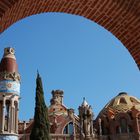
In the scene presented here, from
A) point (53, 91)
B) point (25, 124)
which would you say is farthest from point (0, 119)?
point (53, 91)

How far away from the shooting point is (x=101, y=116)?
4859 centimetres

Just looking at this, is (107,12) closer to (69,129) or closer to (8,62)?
(8,62)

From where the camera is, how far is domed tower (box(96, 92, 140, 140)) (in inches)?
1715

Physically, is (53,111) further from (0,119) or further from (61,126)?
(0,119)

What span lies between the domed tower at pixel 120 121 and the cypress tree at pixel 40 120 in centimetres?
1543

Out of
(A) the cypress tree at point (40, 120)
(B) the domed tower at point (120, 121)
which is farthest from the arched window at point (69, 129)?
(A) the cypress tree at point (40, 120)

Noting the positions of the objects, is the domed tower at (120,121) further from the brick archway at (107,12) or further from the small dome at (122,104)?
the brick archway at (107,12)

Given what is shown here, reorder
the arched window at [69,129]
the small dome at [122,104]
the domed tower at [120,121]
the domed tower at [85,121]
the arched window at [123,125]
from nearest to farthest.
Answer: the domed tower at [85,121]
the arched window at [69,129]
the domed tower at [120,121]
the arched window at [123,125]
the small dome at [122,104]

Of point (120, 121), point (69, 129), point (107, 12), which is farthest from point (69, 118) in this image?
point (107, 12)

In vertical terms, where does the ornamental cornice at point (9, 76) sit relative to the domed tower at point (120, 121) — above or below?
above

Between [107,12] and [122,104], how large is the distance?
46802 millimetres

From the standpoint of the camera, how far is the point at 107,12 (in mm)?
4020

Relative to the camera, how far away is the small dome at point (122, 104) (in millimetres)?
47938

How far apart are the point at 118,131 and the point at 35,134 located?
20642 mm
